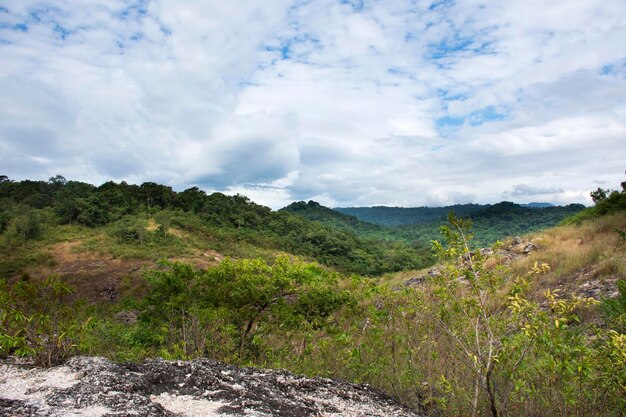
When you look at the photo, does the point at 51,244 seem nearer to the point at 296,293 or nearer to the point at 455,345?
the point at 296,293

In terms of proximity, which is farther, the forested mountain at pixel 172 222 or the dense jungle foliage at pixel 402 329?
the forested mountain at pixel 172 222

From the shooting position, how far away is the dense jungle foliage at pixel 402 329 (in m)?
3.20

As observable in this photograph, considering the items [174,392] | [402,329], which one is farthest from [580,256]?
[174,392]

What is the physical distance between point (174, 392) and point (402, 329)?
2974 millimetres

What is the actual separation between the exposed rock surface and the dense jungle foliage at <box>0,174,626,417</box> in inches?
19.4

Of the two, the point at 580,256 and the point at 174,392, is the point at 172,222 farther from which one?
the point at 174,392

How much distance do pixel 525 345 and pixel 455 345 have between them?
914 millimetres

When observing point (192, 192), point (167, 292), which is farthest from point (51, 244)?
point (167, 292)

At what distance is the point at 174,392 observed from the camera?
3312mm

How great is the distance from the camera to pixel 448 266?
340 cm

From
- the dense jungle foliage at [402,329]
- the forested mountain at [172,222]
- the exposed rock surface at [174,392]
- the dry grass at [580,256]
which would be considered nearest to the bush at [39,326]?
the dense jungle foliage at [402,329]

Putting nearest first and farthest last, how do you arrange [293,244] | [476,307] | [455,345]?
[476,307]
[455,345]
[293,244]

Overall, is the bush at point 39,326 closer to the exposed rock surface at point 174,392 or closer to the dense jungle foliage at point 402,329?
the dense jungle foliage at point 402,329

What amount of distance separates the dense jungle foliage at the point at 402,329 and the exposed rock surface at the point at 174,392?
19.4 inches
